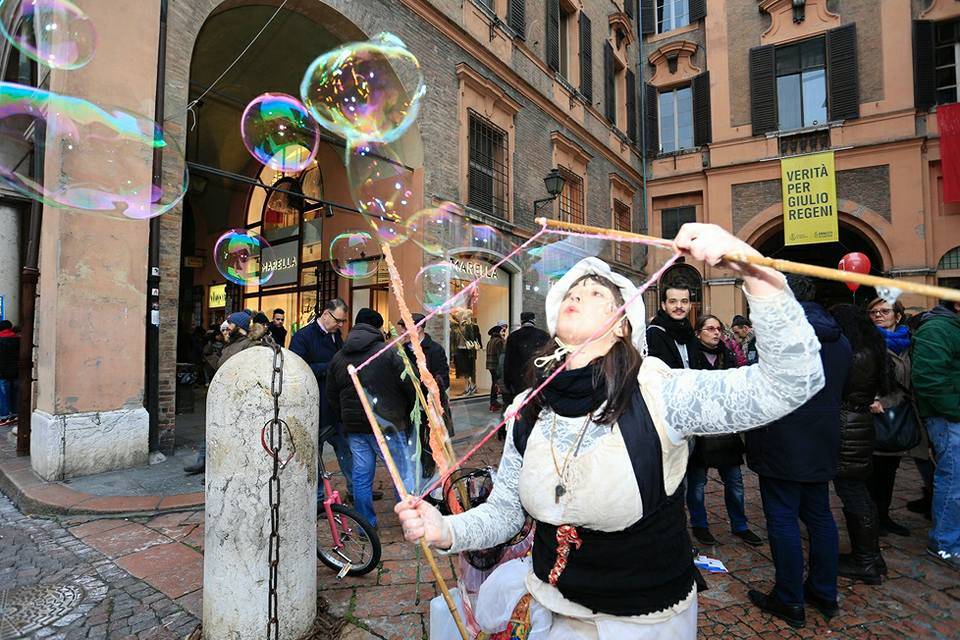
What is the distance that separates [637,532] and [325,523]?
3.40 meters

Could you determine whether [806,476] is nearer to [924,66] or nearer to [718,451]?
[718,451]

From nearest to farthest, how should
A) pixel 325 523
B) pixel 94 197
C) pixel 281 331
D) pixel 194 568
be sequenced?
pixel 194 568
pixel 325 523
pixel 94 197
pixel 281 331

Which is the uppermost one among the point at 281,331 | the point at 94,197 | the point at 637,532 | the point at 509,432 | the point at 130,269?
the point at 94,197

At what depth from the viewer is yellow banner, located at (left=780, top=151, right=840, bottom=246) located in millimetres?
15402

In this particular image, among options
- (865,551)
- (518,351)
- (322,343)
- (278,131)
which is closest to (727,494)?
(865,551)

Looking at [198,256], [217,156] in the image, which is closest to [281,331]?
[217,156]

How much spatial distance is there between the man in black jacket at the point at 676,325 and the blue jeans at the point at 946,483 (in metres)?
1.66

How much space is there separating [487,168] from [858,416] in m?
9.46

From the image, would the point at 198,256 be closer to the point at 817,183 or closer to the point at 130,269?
the point at 130,269

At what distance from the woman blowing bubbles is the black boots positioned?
2.53m

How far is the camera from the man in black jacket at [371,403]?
3623 millimetres

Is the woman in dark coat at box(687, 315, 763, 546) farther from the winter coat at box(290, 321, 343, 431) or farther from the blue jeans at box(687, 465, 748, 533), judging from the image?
the winter coat at box(290, 321, 343, 431)

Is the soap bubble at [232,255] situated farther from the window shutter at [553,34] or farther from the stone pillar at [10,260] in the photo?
the window shutter at [553,34]

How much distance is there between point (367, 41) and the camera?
8594mm
